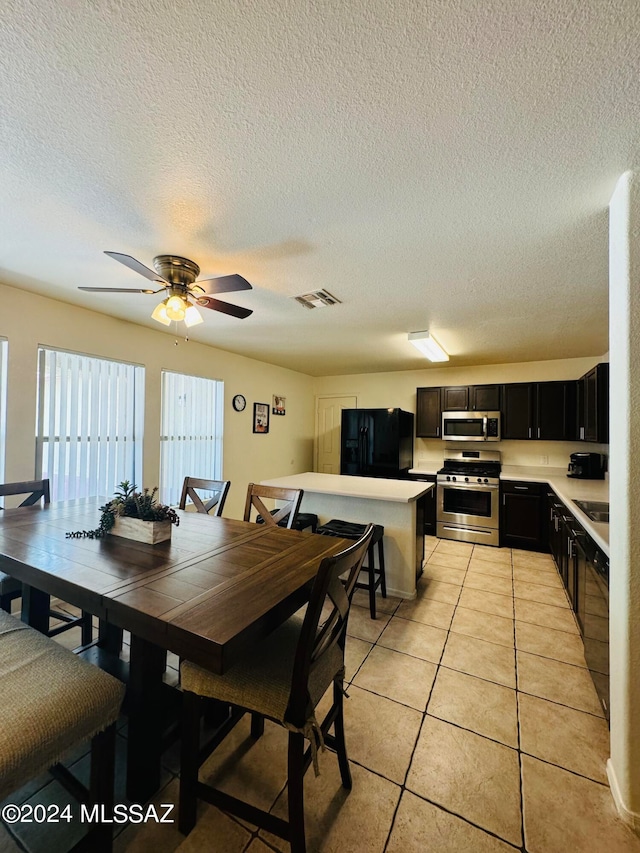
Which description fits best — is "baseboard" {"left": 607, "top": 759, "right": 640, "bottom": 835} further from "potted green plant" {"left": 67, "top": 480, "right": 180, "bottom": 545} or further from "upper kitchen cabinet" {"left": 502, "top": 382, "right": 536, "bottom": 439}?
"upper kitchen cabinet" {"left": 502, "top": 382, "right": 536, "bottom": 439}

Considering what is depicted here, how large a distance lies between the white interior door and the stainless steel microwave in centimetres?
173

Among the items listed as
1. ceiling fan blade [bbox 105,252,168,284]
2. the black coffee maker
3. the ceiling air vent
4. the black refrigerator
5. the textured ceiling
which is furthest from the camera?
the black refrigerator

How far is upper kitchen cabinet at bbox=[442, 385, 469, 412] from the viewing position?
16.3 ft

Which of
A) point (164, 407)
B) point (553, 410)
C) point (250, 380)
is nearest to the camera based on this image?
point (164, 407)

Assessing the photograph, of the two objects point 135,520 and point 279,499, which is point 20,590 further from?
point 279,499

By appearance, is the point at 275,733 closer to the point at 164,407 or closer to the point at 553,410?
the point at 164,407

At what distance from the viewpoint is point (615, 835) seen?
1.24m

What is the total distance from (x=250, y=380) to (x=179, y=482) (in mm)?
1725

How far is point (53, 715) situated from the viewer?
40.2 inches

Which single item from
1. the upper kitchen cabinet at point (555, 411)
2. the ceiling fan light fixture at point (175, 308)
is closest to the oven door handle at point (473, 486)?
the upper kitchen cabinet at point (555, 411)

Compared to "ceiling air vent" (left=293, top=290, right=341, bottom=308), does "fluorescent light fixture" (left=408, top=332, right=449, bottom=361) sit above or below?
below

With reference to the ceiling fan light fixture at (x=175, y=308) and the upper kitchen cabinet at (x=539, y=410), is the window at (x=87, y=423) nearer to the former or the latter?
the ceiling fan light fixture at (x=175, y=308)

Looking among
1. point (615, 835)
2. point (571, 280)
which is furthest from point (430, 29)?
point (615, 835)

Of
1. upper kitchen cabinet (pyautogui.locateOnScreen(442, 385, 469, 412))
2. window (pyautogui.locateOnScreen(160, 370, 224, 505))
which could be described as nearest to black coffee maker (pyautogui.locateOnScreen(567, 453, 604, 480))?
upper kitchen cabinet (pyautogui.locateOnScreen(442, 385, 469, 412))
